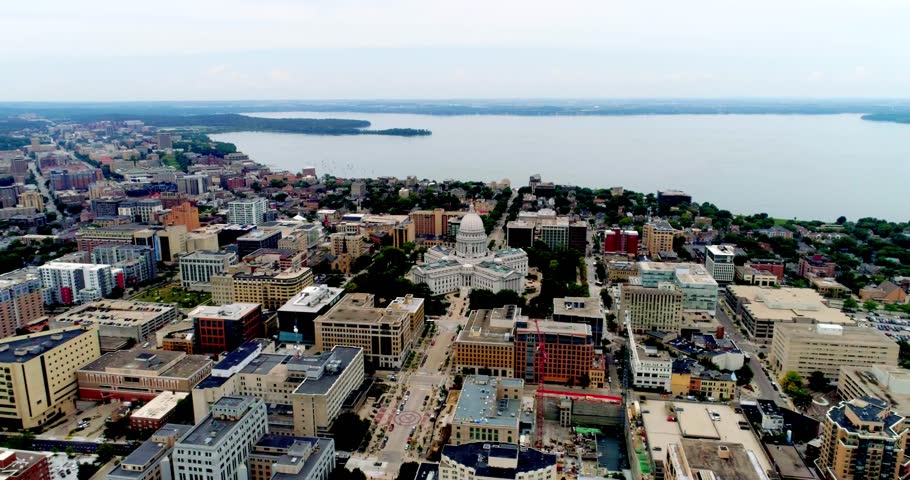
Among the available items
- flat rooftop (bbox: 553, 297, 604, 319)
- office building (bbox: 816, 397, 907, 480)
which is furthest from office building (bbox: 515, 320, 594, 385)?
office building (bbox: 816, 397, 907, 480)

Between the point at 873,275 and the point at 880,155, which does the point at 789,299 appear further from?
the point at 880,155

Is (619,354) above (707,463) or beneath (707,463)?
beneath

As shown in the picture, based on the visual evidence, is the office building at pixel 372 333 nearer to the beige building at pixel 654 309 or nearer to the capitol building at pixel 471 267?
the capitol building at pixel 471 267

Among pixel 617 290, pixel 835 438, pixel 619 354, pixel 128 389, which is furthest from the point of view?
pixel 617 290

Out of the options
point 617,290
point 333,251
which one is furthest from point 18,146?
point 617,290

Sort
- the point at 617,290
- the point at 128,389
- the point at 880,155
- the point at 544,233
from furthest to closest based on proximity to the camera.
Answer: the point at 880,155
the point at 544,233
the point at 617,290
the point at 128,389

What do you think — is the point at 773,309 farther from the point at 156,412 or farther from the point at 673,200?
the point at 673,200

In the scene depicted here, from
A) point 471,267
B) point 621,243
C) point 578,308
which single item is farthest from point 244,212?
point 578,308
